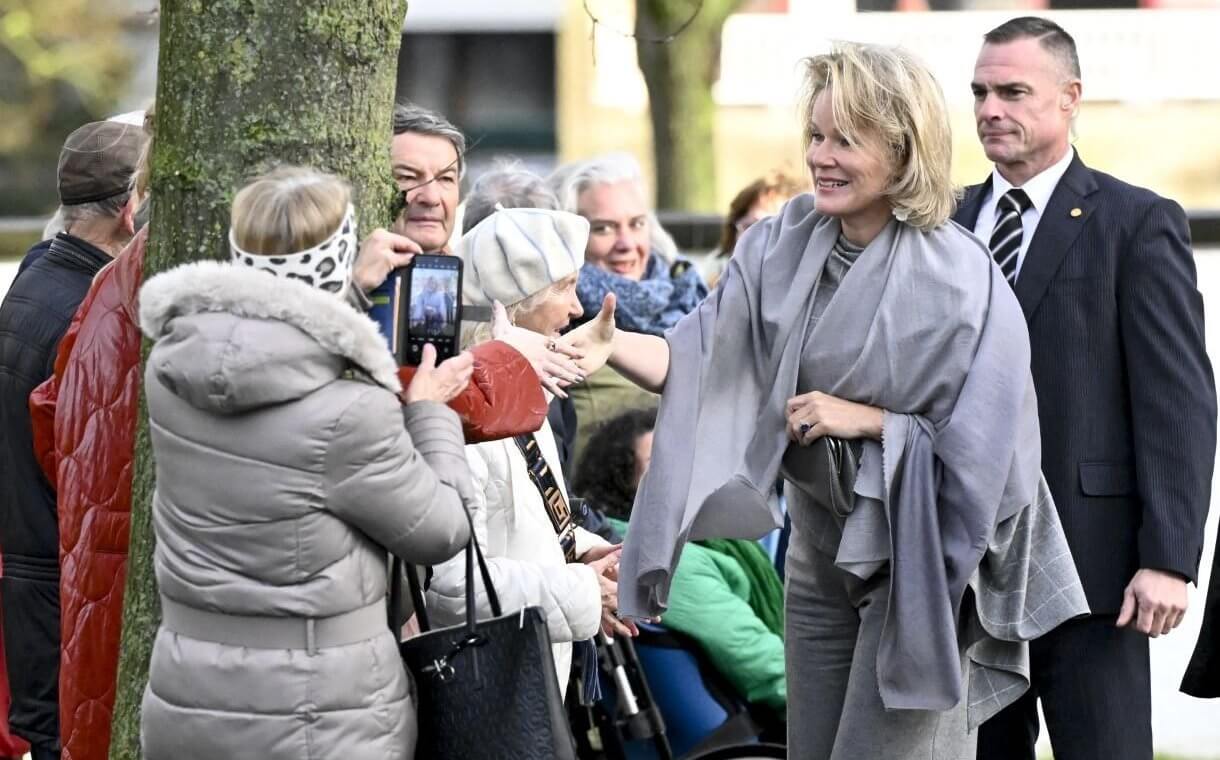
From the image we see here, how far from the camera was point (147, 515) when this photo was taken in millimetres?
3801

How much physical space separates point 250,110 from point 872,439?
51.8 inches

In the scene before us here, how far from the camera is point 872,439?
360 cm

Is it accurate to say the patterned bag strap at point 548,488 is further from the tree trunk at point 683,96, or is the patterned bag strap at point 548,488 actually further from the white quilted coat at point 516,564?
the tree trunk at point 683,96

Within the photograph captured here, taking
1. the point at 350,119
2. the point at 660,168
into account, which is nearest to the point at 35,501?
the point at 350,119

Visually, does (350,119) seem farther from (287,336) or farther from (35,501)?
(35,501)

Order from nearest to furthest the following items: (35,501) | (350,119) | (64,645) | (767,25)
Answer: (350,119), (64,645), (35,501), (767,25)

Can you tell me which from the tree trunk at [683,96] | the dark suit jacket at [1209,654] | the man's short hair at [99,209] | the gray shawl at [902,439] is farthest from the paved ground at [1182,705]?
the tree trunk at [683,96]

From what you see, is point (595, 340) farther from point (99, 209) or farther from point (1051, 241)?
point (99, 209)

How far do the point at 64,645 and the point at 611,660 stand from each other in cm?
143

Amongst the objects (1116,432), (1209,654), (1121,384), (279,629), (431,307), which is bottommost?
(1209,654)

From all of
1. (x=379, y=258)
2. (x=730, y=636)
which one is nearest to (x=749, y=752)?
(x=730, y=636)

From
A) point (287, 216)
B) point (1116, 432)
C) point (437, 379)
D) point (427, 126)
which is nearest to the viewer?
point (287, 216)

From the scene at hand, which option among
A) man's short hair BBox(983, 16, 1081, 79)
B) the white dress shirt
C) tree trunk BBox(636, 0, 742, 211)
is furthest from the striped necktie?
tree trunk BBox(636, 0, 742, 211)

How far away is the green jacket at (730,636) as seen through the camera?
17.1ft
